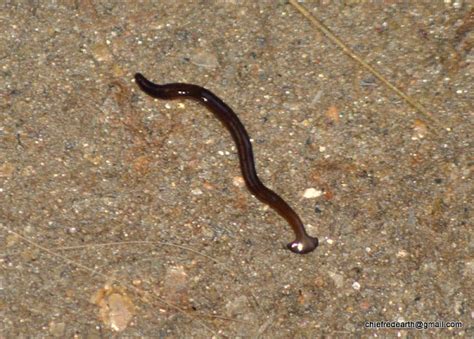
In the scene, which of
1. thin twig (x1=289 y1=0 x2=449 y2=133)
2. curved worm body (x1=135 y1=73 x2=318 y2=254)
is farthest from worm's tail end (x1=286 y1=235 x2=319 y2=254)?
thin twig (x1=289 y1=0 x2=449 y2=133)

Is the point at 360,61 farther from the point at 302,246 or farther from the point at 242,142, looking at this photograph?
the point at 302,246

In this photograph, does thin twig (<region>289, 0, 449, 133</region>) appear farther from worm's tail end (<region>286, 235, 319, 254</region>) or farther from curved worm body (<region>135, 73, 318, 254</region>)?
worm's tail end (<region>286, 235, 319, 254</region>)

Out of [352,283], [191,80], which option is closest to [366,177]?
[352,283]

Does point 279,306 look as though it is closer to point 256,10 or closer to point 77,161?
point 77,161

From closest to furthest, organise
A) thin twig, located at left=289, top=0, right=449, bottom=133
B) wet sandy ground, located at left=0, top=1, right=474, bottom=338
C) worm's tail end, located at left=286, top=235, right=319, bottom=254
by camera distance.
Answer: wet sandy ground, located at left=0, top=1, right=474, bottom=338 < worm's tail end, located at left=286, top=235, right=319, bottom=254 < thin twig, located at left=289, top=0, right=449, bottom=133

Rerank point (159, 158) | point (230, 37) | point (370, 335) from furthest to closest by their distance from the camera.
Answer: point (230, 37) → point (159, 158) → point (370, 335)

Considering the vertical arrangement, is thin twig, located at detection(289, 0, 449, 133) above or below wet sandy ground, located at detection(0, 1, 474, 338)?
above

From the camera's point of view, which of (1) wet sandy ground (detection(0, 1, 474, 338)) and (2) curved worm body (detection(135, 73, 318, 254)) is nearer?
(1) wet sandy ground (detection(0, 1, 474, 338))
